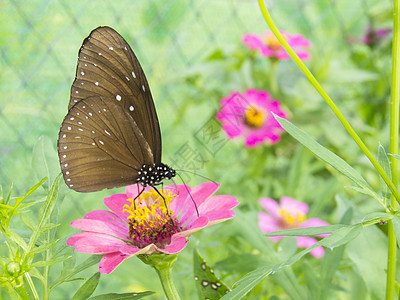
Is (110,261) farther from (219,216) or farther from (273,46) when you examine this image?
(273,46)

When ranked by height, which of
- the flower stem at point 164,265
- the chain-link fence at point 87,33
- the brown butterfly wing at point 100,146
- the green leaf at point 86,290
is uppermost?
the chain-link fence at point 87,33

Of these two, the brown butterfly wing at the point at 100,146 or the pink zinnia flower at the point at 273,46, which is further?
the pink zinnia flower at the point at 273,46

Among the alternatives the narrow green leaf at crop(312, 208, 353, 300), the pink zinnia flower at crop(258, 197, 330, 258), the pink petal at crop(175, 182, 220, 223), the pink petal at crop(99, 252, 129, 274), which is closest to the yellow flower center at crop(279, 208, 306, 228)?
the pink zinnia flower at crop(258, 197, 330, 258)

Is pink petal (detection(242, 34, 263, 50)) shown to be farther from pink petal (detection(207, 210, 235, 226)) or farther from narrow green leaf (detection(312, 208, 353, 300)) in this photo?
pink petal (detection(207, 210, 235, 226))

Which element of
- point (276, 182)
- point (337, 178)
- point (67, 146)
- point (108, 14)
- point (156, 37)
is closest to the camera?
point (67, 146)

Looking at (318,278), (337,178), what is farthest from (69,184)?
(337,178)

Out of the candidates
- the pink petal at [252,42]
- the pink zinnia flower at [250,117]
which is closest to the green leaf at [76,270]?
the pink zinnia flower at [250,117]

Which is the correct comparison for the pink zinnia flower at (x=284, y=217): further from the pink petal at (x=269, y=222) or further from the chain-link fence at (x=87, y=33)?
the chain-link fence at (x=87, y=33)

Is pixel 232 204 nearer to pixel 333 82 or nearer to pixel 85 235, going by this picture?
pixel 85 235
